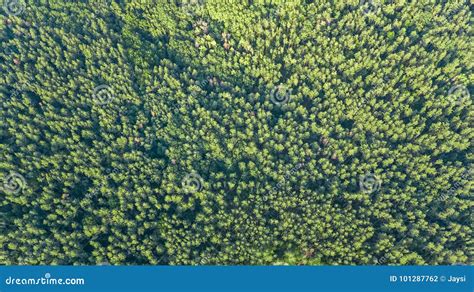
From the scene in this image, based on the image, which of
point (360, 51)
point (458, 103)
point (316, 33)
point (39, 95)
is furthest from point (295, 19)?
point (39, 95)

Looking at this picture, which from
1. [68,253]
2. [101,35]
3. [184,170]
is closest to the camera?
[68,253]

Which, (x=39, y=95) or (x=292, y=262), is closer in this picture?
(x=292, y=262)

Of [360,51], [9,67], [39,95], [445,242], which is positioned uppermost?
[360,51]

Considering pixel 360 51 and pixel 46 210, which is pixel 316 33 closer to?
pixel 360 51

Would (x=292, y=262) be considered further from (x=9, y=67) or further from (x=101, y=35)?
(x=9, y=67)

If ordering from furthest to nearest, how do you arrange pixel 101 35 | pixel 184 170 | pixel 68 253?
pixel 101 35, pixel 184 170, pixel 68 253

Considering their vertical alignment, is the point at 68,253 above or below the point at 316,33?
below
